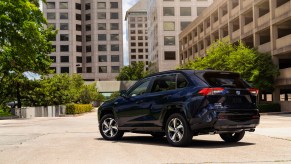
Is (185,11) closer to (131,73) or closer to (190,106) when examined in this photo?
(131,73)

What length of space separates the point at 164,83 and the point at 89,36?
354 ft

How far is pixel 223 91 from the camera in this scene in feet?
32.2

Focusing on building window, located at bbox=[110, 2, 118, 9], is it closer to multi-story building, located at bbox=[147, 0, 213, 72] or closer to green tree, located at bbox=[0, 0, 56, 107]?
multi-story building, located at bbox=[147, 0, 213, 72]

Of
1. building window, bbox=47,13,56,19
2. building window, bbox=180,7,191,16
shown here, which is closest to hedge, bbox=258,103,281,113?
building window, bbox=180,7,191,16

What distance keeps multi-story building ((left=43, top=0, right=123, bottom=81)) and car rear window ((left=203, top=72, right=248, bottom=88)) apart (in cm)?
10565

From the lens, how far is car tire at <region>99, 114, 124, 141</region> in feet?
40.3

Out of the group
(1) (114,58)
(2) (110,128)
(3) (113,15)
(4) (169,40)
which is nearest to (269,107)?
(2) (110,128)

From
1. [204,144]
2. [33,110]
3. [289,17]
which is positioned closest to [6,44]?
[33,110]

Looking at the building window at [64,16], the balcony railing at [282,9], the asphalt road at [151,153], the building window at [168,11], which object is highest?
the building window at [64,16]

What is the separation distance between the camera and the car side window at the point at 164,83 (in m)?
10.8

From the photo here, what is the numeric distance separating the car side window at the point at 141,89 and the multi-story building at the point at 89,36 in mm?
104129

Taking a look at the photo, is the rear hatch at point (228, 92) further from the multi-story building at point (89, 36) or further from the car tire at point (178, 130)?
the multi-story building at point (89, 36)

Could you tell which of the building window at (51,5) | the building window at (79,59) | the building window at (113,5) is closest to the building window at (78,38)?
the building window at (79,59)

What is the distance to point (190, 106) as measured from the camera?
9836 mm
